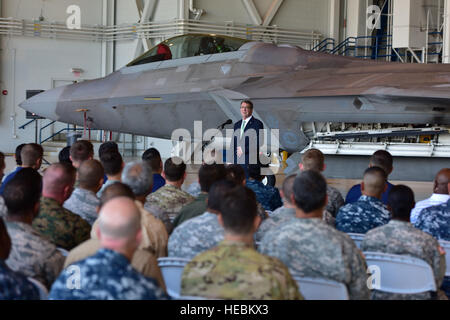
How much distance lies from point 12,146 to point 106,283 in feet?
71.0

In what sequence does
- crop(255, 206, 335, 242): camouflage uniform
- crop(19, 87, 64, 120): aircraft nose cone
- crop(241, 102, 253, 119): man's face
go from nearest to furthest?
1. crop(255, 206, 335, 242): camouflage uniform
2. crop(241, 102, 253, 119): man's face
3. crop(19, 87, 64, 120): aircraft nose cone

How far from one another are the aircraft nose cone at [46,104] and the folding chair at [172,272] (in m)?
10.1

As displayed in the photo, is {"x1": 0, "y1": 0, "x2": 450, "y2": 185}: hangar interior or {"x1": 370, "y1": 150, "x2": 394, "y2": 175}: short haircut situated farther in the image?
{"x1": 0, "y1": 0, "x2": 450, "y2": 185}: hangar interior

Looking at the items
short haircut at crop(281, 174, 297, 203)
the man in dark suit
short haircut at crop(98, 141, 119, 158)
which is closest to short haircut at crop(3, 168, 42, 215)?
short haircut at crop(281, 174, 297, 203)

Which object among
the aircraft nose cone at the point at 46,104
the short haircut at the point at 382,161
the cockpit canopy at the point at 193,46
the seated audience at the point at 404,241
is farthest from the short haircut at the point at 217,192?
the aircraft nose cone at the point at 46,104

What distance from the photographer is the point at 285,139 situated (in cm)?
1026

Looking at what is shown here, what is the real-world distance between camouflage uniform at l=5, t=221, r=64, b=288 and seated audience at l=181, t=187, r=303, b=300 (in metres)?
0.82

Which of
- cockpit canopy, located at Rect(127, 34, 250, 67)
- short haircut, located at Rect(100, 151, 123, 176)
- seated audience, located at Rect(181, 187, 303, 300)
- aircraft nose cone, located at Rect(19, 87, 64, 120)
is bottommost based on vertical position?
seated audience, located at Rect(181, 187, 303, 300)

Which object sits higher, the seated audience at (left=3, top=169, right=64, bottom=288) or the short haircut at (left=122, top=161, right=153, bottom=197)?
the short haircut at (left=122, top=161, right=153, bottom=197)

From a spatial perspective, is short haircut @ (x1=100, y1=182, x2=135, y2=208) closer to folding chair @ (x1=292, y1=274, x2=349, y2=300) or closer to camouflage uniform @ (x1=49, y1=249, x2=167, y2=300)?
camouflage uniform @ (x1=49, y1=249, x2=167, y2=300)

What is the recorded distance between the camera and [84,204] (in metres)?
4.39

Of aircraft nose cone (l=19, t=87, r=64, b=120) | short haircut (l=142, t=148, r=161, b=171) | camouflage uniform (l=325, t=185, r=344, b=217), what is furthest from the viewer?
aircraft nose cone (l=19, t=87, r=64, b=120)

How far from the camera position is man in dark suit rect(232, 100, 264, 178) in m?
7.98

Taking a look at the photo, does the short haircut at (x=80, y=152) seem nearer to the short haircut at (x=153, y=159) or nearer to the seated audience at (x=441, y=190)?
the short haircut at (x=153, y=159)
